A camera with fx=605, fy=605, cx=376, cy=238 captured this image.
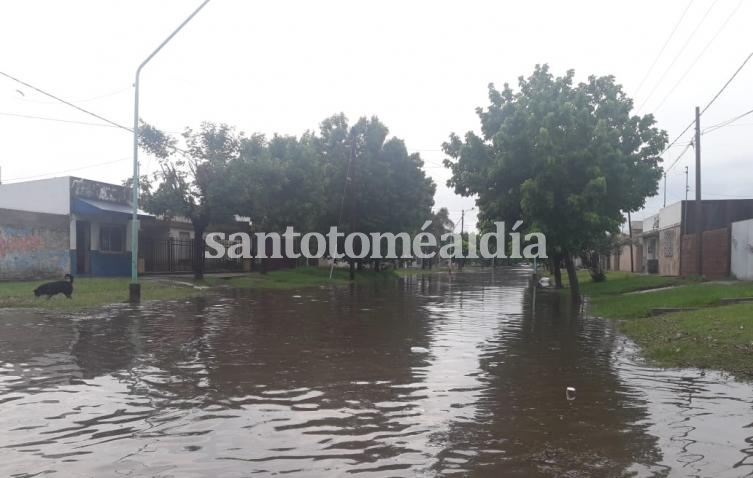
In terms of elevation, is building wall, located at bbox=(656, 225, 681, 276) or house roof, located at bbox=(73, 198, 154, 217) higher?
house roof, located at bbox=(73, 198, 154, 217)

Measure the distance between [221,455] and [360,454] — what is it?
1.17m

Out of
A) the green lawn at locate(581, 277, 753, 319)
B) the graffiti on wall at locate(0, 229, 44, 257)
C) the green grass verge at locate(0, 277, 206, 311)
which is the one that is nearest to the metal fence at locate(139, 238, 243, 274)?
the green grass verge at locate(0, 277, 206, 311)

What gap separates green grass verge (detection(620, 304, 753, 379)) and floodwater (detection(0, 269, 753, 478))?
51cm

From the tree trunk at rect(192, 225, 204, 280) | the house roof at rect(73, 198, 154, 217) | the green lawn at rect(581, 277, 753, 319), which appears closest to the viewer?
the green lawn at rect(581, 277, 753, 319)

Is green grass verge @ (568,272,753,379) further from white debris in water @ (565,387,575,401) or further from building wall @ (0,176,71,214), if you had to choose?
building wall @ (0,176,71,214)

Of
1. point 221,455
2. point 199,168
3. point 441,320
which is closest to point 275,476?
point 221,455

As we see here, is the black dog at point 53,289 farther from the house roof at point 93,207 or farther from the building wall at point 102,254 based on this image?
the house roof at point 93,207

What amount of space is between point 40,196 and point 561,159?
2437cm

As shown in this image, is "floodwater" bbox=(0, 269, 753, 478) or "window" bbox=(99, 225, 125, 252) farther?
"window" bbox=(99, 225, 125, 252)

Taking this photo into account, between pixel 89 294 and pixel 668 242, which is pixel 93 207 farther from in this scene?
pixel 668 242

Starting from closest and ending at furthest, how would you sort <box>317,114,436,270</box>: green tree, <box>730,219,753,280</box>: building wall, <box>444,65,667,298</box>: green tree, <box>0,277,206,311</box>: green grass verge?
<box>0,277,206,311</box>: green grass verge < <box>444,65,667,298</box>: green tree < <box>730,219,753,280</box>: building wall < <box>317,114,436,270</box>: green tree

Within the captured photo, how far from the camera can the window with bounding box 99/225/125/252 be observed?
3153cm

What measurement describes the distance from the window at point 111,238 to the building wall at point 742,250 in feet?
96.1

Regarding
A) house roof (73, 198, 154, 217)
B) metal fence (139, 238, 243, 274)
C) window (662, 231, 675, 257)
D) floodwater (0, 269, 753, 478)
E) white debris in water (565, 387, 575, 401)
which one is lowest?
floodwater (0, 269, 753, 478)
